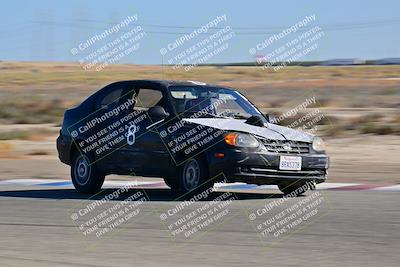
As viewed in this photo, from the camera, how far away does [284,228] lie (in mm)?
10914

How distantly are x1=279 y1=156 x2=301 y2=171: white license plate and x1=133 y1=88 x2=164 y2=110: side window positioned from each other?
2048mm

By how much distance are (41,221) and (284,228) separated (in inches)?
113

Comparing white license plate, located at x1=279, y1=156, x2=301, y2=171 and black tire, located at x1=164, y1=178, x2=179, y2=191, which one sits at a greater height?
white license plate, located at x1=279, y1=156, x2=301, y2=171

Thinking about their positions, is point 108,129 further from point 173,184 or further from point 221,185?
point 221,185

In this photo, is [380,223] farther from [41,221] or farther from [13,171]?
[13,171]

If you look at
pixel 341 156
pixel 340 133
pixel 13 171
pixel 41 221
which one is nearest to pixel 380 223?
pixel 41 221

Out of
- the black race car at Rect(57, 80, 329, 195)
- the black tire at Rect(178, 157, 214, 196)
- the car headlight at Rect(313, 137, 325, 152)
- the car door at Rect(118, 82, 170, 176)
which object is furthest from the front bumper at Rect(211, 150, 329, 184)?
the car door at Rect(118, 82, 170, 176)

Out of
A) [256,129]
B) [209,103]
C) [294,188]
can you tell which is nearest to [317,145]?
[294,188]

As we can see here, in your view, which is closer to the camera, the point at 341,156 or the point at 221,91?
the point at 221,91

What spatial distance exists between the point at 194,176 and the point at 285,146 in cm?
128

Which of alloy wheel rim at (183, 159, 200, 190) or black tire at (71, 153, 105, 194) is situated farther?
black tire at (71, 153, 105, 194)

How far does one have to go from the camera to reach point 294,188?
559 inches

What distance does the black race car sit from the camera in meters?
13.3

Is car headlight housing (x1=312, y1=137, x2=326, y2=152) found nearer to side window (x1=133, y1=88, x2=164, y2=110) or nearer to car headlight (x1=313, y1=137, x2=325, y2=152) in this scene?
car headlight (x1=313, y1=137, x2=325, y2=152)
